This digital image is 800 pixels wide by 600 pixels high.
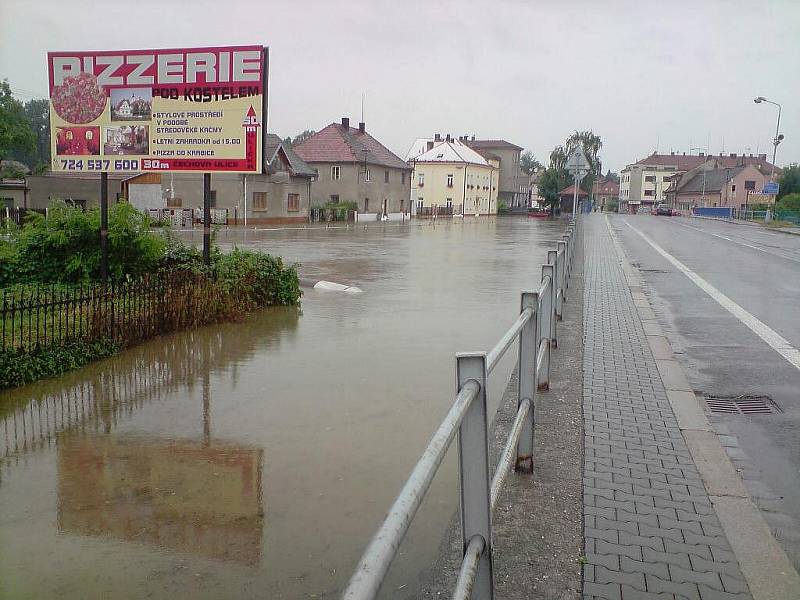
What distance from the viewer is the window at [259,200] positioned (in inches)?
1843

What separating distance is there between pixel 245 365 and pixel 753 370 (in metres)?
5.57

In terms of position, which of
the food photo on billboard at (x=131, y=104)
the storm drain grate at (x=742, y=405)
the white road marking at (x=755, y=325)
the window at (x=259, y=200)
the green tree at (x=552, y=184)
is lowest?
the storm drain grate at (x=742, y=405)

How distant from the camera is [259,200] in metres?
47.3

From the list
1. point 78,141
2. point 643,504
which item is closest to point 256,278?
point 78,141

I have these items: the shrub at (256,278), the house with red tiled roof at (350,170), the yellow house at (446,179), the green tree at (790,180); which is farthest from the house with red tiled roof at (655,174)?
the shrub at (256,278)

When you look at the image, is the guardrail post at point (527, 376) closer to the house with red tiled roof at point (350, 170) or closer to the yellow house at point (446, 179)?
the house with red tiled roof at point (350, 170)

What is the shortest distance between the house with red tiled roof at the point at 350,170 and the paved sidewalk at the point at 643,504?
182 feet

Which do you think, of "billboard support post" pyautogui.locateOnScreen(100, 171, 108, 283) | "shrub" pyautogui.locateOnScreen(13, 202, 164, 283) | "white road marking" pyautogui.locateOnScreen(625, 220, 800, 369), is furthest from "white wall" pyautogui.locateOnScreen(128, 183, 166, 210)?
"billboard support post" pyautogui.locateOnScreen(100, 171, 108, 283)

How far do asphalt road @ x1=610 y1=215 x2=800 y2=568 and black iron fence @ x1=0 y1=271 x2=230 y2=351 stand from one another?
6.25 meters

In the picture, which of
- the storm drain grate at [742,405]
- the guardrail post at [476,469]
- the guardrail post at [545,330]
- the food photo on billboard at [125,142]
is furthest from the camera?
the food photo on billboard at [125,142]

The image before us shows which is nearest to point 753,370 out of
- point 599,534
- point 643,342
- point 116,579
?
point 643,342

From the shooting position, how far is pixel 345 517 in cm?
438

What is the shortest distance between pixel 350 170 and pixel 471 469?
6063 centimetres

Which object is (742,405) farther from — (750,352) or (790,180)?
(790,180)
